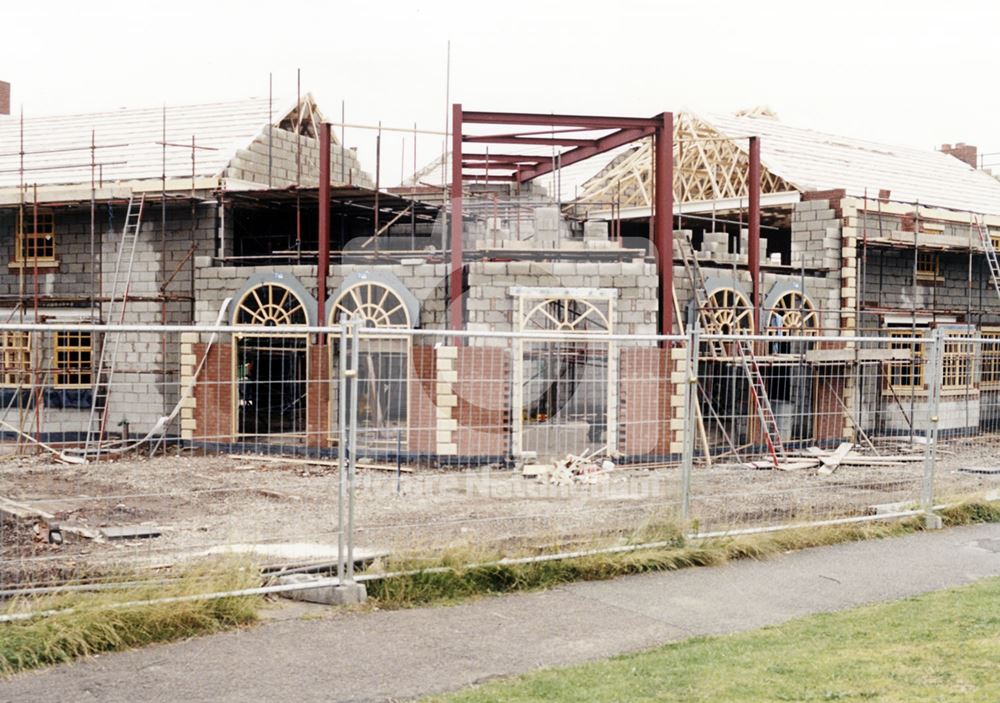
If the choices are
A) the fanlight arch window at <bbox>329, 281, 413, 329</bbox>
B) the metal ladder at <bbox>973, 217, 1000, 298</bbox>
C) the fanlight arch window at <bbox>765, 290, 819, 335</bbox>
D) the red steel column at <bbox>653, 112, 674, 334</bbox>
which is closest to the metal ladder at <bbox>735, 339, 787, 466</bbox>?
the red steel column at <bbox>653, 112, 674, 334</bbox>

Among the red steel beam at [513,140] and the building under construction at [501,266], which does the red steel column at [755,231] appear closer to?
the building under construction at [501,266]

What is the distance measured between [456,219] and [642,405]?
6.48m

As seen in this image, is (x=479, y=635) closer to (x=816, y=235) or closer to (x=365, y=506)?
(x=365, y=506)

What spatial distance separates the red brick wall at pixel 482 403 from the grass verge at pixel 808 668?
11.0ft

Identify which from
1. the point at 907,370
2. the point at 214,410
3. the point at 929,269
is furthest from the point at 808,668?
the point at 929,269

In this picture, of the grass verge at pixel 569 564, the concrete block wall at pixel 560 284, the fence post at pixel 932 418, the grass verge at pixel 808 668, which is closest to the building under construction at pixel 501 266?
the concrete block wall at pixel 560 284

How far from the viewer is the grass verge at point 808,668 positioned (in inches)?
225

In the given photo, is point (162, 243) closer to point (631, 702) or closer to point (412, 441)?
point (412, 441)

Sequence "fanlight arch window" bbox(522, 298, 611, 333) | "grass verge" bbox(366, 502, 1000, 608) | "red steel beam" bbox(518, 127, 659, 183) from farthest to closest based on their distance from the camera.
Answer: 1. "red steel beam" bbox(518, 127, 659, 183)
2. "fanlight arch window" bbox(522, 298, 611, 333)
3. "grass verge" bbox(366, 502, 1000, 608)

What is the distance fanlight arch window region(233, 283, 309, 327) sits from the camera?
20.2m

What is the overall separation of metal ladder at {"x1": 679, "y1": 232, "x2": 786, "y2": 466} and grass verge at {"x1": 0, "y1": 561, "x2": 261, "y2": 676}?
610 centimetres

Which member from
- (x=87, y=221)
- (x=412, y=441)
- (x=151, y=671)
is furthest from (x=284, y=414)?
(x=87, y=221)

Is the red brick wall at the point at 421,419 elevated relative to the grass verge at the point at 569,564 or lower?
elevated

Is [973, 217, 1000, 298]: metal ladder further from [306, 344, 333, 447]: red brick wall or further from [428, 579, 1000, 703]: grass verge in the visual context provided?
[428, 579, 1000, 703]: grass verge
